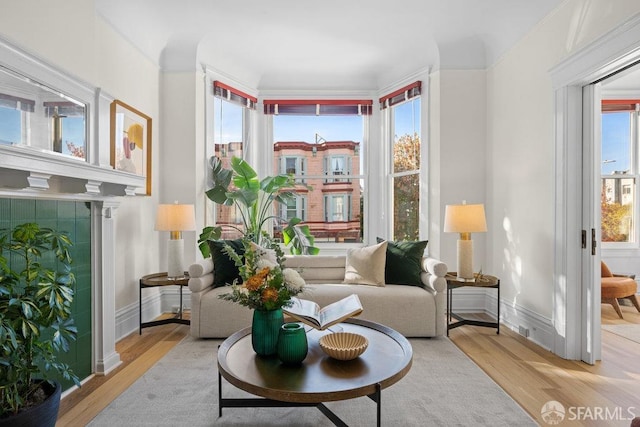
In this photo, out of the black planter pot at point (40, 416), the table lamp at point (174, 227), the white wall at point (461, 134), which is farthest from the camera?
the white wall at point (461, 134)

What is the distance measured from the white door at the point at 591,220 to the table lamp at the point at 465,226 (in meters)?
0.89

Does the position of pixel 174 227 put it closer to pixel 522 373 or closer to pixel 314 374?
pixel 314 374

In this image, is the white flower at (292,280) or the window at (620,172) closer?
the white flower at (292,280)

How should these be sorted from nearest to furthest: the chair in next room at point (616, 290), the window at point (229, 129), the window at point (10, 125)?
the window at point (10, 125)
the chair in next room at point (616, 290)
the window at point (229, 129)

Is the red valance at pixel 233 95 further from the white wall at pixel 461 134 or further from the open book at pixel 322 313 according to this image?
the open book at pixel 322 313

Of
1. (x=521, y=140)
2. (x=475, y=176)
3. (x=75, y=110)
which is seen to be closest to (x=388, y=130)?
(x=475, y=176)

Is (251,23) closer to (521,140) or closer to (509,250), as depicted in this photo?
(521,140)

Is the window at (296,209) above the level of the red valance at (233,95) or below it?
below

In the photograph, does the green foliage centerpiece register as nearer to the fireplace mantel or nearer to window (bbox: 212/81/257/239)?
the fireplace mantel

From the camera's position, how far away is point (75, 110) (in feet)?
7.87

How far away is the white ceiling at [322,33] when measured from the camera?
366cm

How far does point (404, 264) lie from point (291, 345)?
6.86ft

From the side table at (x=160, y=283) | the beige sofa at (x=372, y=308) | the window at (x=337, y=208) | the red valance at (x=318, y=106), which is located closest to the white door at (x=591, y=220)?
the beige sofa at (x=372, y=308)

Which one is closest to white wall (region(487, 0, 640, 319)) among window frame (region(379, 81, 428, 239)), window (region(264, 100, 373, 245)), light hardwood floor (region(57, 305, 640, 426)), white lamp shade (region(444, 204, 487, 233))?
white lamp shade (region(444, 204, 487, 233))
